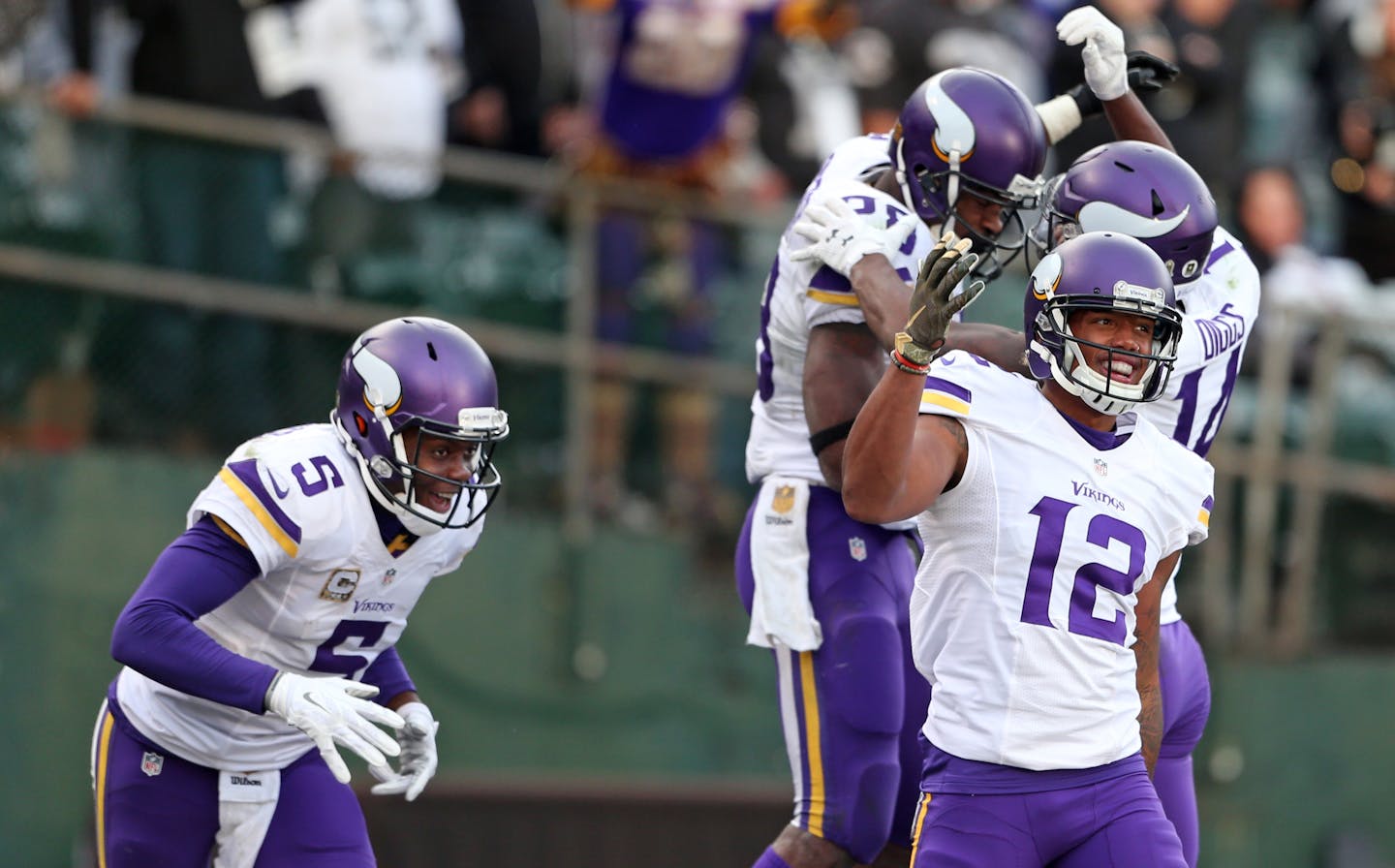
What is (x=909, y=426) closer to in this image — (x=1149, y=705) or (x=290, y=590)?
(x=1149, y=705)

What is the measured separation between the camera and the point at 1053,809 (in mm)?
4863

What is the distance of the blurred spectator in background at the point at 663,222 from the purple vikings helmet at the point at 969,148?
12.9 feet

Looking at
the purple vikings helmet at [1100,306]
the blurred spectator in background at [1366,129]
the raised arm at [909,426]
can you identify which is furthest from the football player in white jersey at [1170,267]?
Result: the blurred spectator in background at [1366,129]

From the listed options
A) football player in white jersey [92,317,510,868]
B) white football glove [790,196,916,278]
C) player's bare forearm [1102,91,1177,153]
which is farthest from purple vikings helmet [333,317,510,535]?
player's bare forearm [1102,91,1177,153]

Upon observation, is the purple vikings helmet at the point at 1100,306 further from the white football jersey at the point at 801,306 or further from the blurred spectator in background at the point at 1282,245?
the blurred spectator in background at the point at 1282,245

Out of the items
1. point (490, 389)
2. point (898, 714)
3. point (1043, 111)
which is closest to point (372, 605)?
point (490, 389)

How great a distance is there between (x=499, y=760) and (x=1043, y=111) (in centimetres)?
469

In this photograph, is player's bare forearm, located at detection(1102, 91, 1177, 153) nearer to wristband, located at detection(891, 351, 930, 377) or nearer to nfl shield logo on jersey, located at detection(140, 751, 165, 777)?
wristband, located at detection(891, 351, 930, 377)

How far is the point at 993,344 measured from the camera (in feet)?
18.2

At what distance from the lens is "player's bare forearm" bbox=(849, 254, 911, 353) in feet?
18.0

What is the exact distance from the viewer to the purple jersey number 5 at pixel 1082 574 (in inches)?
192

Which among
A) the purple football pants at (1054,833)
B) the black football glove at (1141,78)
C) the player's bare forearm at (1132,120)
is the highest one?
the black football glove at (1141,78)

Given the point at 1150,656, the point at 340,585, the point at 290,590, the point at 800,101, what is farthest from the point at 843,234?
the point at 800,101

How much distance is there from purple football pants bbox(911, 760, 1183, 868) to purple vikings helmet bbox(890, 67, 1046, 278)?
158cm
